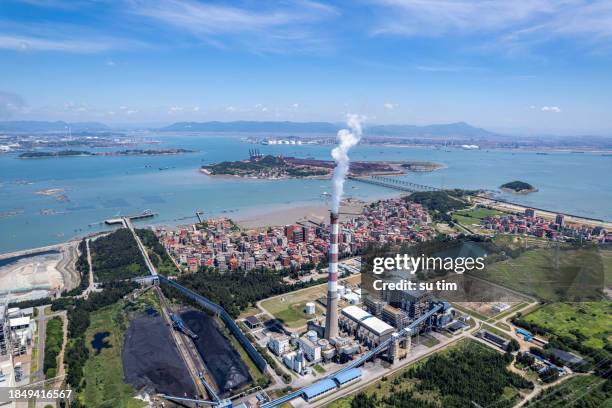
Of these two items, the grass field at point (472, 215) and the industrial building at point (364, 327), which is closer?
the industrial building at point (364, 327)

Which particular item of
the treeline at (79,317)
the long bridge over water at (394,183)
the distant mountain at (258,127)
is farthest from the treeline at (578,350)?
the distant mountain at (258,127)

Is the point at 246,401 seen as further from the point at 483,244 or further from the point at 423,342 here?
the point at 483,244

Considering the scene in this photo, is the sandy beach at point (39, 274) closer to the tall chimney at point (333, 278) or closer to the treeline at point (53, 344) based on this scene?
the treeline at point (53, 344)

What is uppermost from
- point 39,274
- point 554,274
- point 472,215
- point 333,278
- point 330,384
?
point 333,278

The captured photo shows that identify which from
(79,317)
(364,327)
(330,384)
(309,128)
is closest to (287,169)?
(79,317)

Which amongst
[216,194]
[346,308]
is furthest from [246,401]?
[216,194]

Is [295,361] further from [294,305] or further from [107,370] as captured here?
[107,370]

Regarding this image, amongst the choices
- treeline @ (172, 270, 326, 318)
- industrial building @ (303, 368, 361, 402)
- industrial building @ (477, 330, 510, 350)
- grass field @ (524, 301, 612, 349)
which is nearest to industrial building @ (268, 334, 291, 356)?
industrial building @ (303, 368, 361, 402)
